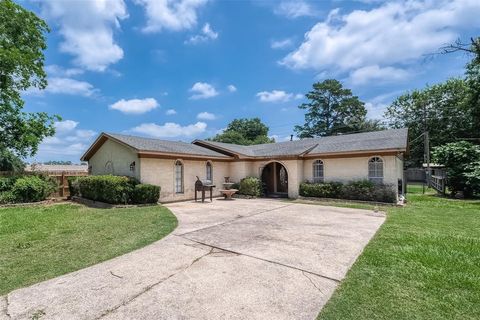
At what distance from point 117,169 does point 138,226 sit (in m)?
7.97

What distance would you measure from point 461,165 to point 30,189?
24436 millimetres

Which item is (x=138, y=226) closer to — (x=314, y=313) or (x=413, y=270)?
(x=314, y=313)

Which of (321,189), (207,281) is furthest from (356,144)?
(207,281)

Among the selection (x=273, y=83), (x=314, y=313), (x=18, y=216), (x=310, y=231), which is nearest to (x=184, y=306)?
(x=314, y=313)

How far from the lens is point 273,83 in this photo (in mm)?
21359

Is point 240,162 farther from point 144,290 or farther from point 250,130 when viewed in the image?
point 250,130

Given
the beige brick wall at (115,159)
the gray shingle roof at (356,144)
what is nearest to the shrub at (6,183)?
the beige brick wall at (115,159)

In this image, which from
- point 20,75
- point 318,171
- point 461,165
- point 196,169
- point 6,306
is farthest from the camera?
point 20,75

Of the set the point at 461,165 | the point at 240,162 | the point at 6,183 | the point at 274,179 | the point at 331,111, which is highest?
the point at 331,111

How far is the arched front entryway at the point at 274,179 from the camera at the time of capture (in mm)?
18422

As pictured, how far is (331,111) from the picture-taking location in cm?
4591

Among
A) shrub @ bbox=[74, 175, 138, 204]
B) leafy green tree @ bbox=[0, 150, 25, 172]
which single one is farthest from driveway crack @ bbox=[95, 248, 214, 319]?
leafy green tree @ bbox=[0, 150, 25, 172]

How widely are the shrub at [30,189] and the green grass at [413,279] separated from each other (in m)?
14.5

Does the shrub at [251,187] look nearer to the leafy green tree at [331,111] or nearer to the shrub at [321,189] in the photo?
the shrub at [321,189]
